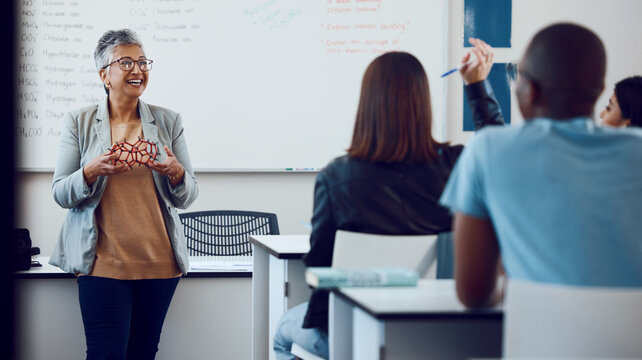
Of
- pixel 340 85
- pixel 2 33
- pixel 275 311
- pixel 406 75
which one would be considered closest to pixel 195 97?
pixel 340 85

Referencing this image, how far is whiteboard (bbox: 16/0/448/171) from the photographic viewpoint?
134 inches

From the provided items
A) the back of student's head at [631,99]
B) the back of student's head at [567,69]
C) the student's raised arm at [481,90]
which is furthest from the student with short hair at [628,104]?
the back of student's head at [567,69]

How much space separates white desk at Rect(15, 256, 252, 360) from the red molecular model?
593 millimetres

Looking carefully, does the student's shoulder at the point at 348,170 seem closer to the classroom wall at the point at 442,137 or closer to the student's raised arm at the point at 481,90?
the student's raised arm at the point at 481,90

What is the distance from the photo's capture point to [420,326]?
1.14m

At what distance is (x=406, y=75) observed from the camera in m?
1.68

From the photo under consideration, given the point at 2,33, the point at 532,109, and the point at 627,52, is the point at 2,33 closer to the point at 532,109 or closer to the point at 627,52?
the point at 532,109

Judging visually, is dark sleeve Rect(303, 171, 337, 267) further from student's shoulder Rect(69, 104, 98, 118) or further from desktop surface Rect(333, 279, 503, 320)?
student's shoulder Rect(69, 104, 98, 118)

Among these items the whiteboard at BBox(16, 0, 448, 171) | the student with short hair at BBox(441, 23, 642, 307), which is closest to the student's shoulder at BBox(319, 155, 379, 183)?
the student with short hair at BBox(441, 23, 642, 307)

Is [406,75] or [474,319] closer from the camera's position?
[474,319]

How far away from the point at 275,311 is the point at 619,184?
5.09 ft

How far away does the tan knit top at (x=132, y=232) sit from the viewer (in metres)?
2.07

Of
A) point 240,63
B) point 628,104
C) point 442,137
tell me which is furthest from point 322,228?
point 442,137

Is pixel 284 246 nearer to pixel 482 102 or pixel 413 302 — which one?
pixel 482 102
